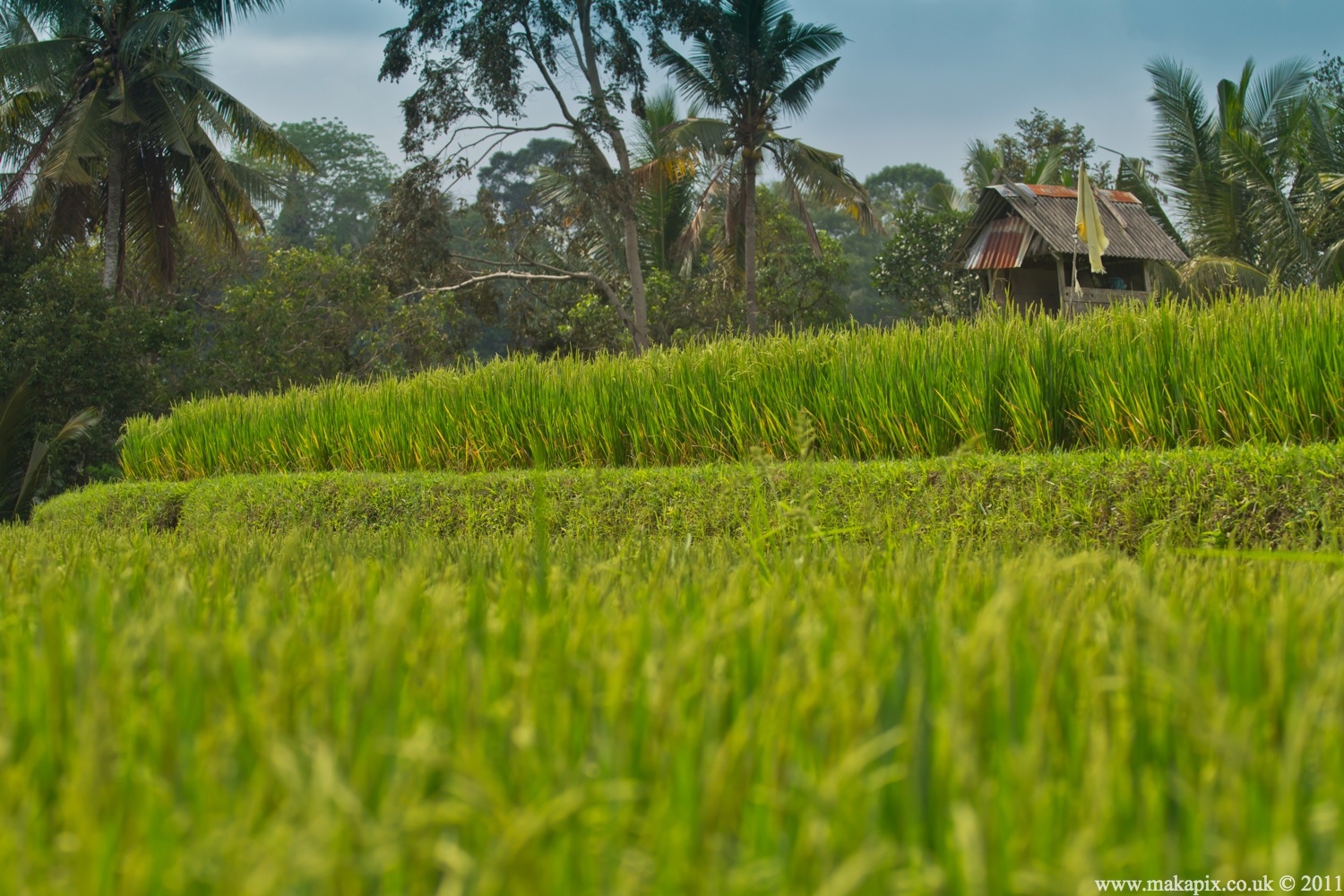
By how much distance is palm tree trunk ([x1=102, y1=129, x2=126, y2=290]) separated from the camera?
64.1 feet

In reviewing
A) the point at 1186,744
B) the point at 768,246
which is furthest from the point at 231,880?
the point at 768,246

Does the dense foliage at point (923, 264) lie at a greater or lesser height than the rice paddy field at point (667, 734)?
greater

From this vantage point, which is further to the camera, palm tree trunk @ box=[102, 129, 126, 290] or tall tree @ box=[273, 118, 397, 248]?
tall tree @ box=[273, 118, 397, 248]

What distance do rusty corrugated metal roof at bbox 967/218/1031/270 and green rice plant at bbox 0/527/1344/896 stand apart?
22680mm

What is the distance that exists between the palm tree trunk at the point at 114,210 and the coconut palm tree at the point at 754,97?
11.2 m

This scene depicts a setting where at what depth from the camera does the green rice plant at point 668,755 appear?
552 mm

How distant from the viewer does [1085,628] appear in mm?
994

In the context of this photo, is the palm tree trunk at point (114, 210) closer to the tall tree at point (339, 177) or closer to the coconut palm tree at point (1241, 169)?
the coconut palm tree at point (1241, 169)

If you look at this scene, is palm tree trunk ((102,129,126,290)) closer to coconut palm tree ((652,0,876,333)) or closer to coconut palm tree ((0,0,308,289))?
coconut palm tree ((0,0,308,289))

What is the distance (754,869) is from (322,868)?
22 centimetres

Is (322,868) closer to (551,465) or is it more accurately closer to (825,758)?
(825,758)

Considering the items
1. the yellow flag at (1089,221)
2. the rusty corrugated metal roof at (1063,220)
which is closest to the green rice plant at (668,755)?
the yellow flag at (1089,221)

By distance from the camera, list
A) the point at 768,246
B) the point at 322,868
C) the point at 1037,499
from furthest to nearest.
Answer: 1. the point at 768,246
2. the point at 1037,499
3. the point at 322,868

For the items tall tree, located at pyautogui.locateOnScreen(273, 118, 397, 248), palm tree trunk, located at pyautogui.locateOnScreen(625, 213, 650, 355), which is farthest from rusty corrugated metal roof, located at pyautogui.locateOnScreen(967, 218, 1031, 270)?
tall tree, located at pyautogui.locateOnScreen(273, 118, 397, 248)
